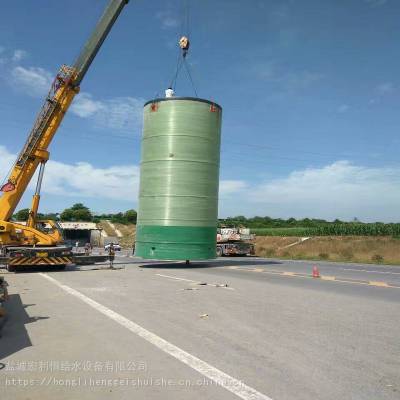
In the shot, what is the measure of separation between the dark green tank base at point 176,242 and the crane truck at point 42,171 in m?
3.53

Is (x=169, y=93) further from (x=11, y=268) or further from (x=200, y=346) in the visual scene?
(x=200, y=346)

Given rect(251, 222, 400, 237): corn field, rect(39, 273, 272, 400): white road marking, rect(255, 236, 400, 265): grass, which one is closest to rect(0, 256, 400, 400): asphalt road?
rect(39, 273, 272, 400): white road marking

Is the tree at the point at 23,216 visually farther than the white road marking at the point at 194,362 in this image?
Yes

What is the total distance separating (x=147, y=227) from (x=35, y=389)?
15945 millimetres

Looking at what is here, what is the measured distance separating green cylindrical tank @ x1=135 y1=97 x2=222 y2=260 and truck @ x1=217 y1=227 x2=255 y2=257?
14611mm

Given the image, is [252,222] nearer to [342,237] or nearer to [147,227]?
[342,237]

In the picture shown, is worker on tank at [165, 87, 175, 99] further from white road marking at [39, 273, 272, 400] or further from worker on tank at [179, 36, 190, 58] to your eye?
white road marking at [39, 273, 272, 400]

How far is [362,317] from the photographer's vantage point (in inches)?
329

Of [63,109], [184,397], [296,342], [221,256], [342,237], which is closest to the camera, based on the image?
[184,397]

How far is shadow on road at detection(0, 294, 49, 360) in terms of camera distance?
5918mm

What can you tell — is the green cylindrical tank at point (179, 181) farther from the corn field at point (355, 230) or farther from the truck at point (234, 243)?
the corn field at point (355, 230)

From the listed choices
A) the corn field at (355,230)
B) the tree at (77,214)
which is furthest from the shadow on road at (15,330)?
the tree at (77,214)

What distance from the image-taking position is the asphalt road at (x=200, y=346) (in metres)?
4.51

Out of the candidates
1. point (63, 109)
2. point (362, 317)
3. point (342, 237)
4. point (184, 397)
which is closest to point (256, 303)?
point (362, 317)
